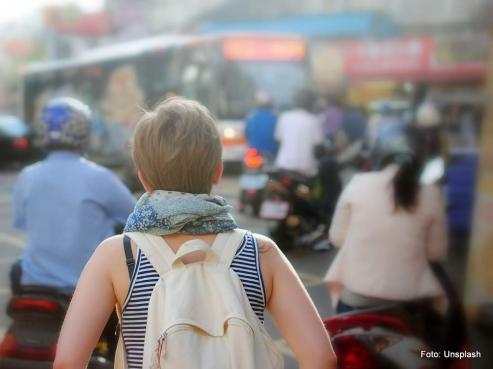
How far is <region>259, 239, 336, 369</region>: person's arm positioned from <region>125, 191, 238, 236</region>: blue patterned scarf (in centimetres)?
12

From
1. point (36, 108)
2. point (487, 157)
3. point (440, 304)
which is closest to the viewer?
point (487, 157)

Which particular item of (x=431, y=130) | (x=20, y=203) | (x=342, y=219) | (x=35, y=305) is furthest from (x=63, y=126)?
(x=431, y=130)

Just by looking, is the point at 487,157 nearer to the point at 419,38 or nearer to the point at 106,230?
the point at 106,230

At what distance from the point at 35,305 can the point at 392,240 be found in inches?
56.1

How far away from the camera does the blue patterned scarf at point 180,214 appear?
6.44 feet

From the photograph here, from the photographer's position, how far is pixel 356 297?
3766 mm

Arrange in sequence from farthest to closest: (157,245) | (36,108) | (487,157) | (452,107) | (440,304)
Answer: (36,108), (452,107), (440,304), (487,157), (157,245)

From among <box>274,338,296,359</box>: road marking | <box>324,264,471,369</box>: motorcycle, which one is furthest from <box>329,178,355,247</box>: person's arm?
<box>274,338,296,359</box>: road marking

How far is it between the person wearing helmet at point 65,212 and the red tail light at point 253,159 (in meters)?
7.61

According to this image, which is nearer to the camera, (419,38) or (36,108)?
(419,38)

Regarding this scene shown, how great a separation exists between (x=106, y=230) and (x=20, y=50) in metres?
59.4

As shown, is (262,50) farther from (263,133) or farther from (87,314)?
(87,314)

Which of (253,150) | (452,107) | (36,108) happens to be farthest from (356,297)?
(36,108)

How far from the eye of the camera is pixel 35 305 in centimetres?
351
